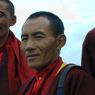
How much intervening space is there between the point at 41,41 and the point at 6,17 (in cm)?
208

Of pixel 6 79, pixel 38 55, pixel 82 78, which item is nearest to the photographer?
pixel 82 78

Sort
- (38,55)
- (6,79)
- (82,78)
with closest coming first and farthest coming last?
(82,78)
(38,55)
(6,79)

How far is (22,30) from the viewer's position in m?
4.87

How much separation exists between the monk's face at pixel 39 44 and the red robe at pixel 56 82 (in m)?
0.09

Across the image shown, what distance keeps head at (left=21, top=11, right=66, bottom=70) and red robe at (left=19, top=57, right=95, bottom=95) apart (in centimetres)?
9

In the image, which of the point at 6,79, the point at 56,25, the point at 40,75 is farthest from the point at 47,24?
the point at 6,79

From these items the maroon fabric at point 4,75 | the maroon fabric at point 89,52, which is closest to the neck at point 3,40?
the maroon fabric at point 4,75

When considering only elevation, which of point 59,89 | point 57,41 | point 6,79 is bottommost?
point 6,79

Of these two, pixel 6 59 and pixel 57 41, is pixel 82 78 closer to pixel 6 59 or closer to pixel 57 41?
pixel 57 41

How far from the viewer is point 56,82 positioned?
4.50 meters

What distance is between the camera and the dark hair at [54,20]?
4941 mm

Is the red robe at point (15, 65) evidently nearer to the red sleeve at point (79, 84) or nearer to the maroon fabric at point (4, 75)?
the maroon fabric at point (4, 75)

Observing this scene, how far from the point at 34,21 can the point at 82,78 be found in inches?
36.6

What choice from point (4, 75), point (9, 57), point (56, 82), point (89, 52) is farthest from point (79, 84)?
point (9, 57)
